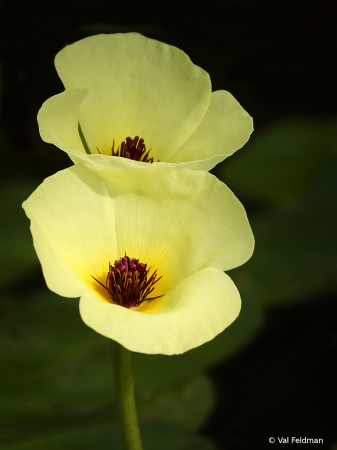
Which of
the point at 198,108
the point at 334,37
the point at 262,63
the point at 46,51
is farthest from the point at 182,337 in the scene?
the point at 334,37

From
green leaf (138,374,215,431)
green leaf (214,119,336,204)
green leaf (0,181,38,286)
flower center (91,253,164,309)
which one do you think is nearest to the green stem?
flower center (91,253,164,309)

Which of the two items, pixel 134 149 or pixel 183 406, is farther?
pixel 183 406

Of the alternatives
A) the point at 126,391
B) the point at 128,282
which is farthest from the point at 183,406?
the point at 128,282

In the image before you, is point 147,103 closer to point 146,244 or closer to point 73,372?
point 146,244

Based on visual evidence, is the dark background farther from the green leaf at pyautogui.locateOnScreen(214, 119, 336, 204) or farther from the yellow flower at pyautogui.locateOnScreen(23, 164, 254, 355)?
the yellow flower at pyautogui.locateOnScreen(23, 164, 254, 355)

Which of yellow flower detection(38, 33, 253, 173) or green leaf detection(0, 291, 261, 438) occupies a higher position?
yellow flower detection(38, 33, 253, 173)

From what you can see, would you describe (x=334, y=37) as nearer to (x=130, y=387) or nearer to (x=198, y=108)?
(x=198, y=108)
